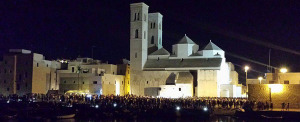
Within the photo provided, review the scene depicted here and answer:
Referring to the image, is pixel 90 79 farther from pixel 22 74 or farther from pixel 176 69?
pixel 176 69

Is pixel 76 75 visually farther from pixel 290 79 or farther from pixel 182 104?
pixel 290 79

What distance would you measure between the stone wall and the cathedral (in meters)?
Answer: 17.4

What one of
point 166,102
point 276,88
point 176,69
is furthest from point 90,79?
point 276,88

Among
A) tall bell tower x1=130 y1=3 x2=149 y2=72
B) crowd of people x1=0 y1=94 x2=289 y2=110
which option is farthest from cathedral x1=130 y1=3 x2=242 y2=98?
crowd of people x1=0 y1=94 x2=289 y2=110

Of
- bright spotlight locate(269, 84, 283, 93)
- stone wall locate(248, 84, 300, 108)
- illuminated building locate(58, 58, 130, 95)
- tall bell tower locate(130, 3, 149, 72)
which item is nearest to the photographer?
stone wall locate(248, 84, 300, 108)

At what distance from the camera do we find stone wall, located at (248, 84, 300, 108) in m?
39.2

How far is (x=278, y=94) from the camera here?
130 feet

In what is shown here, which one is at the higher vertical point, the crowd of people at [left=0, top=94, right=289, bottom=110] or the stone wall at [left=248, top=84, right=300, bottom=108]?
the stone wall at [left=248, top=84, right=300, bottom=108]

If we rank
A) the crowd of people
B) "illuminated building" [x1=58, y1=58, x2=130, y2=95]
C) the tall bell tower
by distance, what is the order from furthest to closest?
1. the tall bell tower
2. "illuminated building" [x1=58, y1=58, x2=130, y2=95]
3. the crowd of people

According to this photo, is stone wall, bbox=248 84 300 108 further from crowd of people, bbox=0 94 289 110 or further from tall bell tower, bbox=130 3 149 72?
tall bell tower, bbox=130 3 149 72

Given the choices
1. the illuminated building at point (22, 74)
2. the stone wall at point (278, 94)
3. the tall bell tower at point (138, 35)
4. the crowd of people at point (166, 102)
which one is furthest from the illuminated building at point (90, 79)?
the stone wall at point (278, 94)

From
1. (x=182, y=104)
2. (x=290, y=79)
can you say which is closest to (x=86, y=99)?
(x=182, y=104)

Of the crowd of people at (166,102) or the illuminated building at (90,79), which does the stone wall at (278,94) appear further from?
the illuminated building at (90,79)

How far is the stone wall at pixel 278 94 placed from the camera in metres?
39.2
